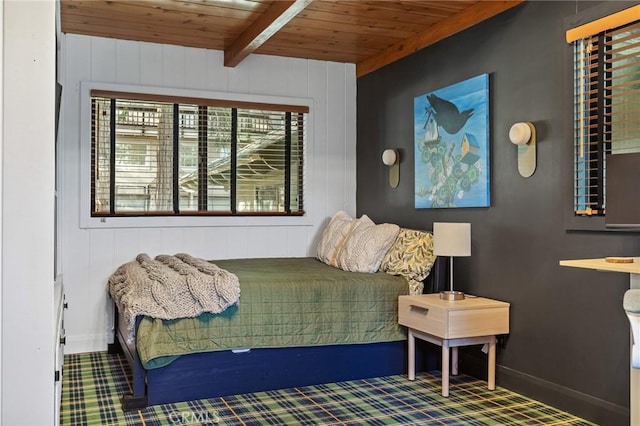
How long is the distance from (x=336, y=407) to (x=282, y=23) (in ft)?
7.60

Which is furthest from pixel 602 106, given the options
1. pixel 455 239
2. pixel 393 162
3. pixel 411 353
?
pixel 393 162

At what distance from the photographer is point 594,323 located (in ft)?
9.71

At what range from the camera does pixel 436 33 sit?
13.6 feet

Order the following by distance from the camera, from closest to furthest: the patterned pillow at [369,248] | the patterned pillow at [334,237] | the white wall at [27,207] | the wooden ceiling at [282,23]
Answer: the white wall at [27,207] < the wooden ceiling at [282,23] < the patterned pillow at [369,248] < the patterned pillow at [334,237]

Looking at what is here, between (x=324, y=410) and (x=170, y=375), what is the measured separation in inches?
33.6

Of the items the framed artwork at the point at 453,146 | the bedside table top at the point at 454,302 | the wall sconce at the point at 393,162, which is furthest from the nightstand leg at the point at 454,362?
the wall sconce at the point at 393,162

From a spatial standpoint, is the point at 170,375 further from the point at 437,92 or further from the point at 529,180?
the point at 437,92

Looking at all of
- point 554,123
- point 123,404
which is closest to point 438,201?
point 554,123

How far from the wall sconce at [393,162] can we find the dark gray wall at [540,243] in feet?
2.09

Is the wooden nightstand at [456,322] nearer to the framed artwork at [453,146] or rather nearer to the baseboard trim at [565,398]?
the baseboard trim at [565,398]

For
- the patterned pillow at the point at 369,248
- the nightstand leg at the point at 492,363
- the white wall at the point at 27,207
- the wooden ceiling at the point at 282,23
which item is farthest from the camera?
the patterned pillow at the point at 369,248

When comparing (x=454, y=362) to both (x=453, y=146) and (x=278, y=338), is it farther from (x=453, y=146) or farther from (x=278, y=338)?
(x=453, y=146)

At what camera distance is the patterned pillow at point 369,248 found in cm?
400

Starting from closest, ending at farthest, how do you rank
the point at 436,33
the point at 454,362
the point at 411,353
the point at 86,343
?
the point at 411,353 < the point at 454,362 < the point at 436,33 < the point at 86,343
